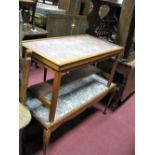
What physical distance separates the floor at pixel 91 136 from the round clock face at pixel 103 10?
1.22m

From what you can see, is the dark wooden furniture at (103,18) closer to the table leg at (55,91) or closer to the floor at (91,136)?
the floor at (91,136)

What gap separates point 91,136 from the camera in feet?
6.61

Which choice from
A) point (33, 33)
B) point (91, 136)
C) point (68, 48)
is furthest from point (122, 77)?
point (33, 33)

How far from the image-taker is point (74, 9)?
108 inches

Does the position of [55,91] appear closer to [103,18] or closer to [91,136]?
[91,136]

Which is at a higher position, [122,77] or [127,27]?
[127,27]

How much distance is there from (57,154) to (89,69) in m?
1.05

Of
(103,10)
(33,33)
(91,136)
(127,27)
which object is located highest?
(103,10)

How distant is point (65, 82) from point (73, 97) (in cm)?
23

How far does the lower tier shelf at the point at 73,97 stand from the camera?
1.59 meters

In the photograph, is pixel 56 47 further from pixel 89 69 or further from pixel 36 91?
pixel 89 69

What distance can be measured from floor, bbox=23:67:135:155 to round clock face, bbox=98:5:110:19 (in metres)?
1.22
